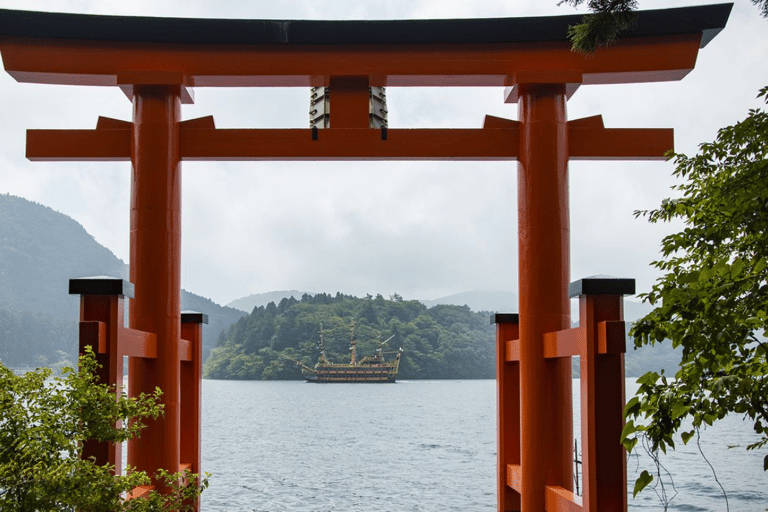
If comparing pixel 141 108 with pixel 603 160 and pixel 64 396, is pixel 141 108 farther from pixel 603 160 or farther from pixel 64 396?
pixel 603 160

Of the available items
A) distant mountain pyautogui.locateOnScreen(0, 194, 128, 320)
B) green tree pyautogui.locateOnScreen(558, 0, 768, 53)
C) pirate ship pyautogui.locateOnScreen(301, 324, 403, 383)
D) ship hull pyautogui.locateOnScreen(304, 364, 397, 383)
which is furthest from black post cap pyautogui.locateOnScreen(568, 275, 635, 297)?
distant mountain pyautogui.locateOnScreen(0, 194, 128, 320)

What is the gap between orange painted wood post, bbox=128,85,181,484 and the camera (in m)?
6.30

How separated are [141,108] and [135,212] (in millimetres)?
757

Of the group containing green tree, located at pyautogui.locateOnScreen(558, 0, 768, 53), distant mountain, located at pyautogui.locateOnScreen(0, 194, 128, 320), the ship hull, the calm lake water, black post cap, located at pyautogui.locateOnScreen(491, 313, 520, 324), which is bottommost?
the calm lake water

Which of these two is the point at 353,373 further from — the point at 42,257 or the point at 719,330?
the point at 719,330

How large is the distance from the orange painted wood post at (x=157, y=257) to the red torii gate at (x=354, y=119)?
0.01m

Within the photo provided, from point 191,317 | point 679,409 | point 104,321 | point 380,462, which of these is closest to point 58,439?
point 104,321

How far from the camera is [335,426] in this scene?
4772cm

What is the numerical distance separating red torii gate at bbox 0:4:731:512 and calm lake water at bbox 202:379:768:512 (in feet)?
19.9

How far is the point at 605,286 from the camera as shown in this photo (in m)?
4.68

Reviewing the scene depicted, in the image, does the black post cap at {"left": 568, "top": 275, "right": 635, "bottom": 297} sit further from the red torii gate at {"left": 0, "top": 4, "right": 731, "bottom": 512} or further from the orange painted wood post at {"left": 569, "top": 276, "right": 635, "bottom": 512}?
the red torii gate at {"left": 0, "top": 4, "right": 731, "bottom": 512}

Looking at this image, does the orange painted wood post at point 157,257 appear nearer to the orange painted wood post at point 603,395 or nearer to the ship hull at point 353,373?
the orange painted wood post at point 603,395

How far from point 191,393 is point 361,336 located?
6702 cm

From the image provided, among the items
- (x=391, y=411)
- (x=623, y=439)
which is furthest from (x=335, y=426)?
(x=623, y=439)
